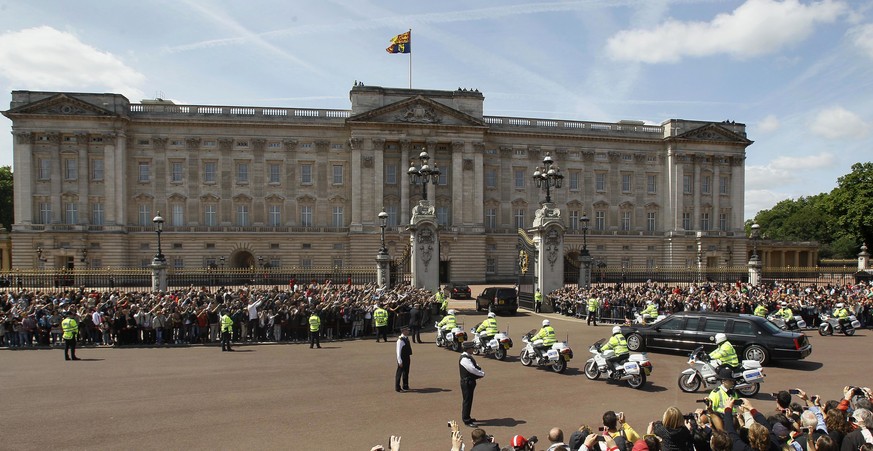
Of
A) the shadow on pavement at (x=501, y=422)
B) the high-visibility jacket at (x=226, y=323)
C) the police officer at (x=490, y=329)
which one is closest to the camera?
the shadow on pavement at (x=501, y=422)

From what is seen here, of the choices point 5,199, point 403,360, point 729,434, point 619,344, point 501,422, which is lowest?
point 501,422

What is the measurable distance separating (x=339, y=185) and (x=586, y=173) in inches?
1025

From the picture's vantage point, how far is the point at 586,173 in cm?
5931

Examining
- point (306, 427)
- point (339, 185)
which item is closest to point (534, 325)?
point (306, 427)

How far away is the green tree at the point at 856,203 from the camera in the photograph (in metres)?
66.2

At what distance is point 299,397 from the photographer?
1223 centimetres

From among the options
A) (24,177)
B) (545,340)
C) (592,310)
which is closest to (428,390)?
(545,340)

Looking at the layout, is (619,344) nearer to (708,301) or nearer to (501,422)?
(501,422)

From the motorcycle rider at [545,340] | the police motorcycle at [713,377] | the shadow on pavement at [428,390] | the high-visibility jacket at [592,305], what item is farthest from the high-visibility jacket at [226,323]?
the high-visibility jacket at [592,305]

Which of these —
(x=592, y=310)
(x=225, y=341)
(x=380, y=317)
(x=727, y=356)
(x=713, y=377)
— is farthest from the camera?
(x=592, y=310)

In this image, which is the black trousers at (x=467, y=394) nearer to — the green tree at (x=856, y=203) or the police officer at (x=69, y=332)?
the police officer at (x=69, y=332)

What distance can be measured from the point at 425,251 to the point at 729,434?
76.4 ft

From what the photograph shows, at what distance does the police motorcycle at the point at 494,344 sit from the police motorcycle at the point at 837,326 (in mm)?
14577

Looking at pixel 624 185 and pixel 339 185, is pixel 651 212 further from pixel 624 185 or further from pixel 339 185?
pixel 339 185
